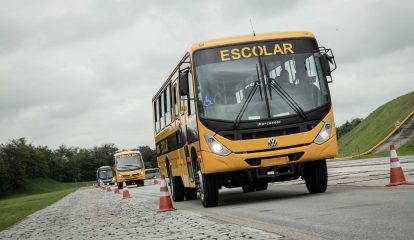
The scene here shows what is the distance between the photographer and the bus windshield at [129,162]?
49719 millimetres

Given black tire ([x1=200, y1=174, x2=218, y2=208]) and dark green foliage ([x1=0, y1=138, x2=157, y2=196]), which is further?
dark green foliage ([x1=0, y1=138, x2=157, y2=196])

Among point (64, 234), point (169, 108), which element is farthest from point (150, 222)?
point (169, 108)

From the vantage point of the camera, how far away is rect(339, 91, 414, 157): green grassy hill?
48231mm

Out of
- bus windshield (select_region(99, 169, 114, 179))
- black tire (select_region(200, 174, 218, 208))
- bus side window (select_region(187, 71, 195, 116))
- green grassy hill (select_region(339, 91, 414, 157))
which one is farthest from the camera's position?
bus windshield (select_region(99, 169, 114, 179))

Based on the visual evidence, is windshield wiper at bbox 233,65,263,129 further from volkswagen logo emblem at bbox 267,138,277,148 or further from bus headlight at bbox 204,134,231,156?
volkswagen logo emblem at bbox 267,138,277,148

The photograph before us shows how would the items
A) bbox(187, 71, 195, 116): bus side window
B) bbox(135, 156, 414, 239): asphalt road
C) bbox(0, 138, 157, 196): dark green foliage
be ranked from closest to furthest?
bbox(135, 156, 414, 239): asphalt road → bbox(187, 71, 195, 116): bus side window → bbox(0, 138, 157, 196): dark green foliage

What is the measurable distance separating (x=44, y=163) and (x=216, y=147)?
463 feet

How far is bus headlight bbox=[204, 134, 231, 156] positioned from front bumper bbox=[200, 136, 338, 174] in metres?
0.07

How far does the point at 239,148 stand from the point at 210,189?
4.26 ft

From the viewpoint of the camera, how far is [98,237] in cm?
862

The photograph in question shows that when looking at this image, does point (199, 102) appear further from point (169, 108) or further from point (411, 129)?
point (411, 129)

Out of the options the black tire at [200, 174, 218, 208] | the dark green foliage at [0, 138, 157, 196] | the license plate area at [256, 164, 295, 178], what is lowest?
the black tire at [200, 174, 218, 208]

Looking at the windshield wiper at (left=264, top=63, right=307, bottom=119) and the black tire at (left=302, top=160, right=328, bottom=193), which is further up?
the windshield wiper at (left=264, top=63, right=307, bottom=119)

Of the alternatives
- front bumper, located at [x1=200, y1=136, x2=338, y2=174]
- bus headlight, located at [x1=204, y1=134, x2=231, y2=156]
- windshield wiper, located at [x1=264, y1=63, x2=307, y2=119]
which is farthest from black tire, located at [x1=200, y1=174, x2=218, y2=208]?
windshield wiper, located at [x1=264, y1=63, x2=307, y2=119]
